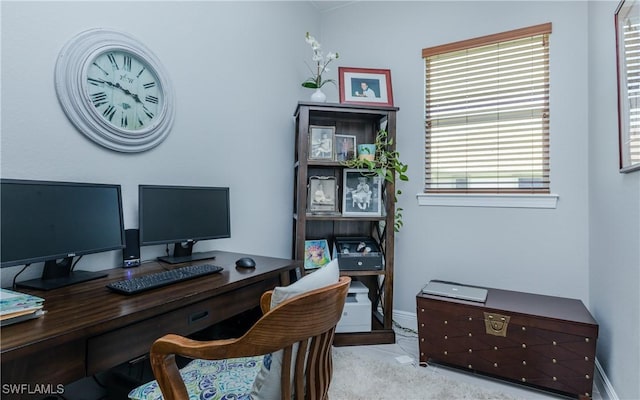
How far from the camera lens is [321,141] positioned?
99.1 inches

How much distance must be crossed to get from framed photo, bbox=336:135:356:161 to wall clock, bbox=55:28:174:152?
1.24 m

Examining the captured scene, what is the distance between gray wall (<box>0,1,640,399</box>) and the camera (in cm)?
140

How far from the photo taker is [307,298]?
2.85 ft

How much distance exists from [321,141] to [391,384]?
65.4 inches

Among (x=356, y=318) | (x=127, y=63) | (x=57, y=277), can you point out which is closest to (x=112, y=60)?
(x=127, y=63)

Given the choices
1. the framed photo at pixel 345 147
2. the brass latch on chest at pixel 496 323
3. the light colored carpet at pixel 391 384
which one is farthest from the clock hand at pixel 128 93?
the brass latch on chest at pixel 496 323

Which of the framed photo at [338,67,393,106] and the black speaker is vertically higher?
the framed photo at [338,67,393,106]

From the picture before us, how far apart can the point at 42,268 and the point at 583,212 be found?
301 centimetres

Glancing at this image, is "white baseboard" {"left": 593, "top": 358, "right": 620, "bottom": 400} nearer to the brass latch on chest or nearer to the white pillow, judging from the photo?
the brass latch on chest

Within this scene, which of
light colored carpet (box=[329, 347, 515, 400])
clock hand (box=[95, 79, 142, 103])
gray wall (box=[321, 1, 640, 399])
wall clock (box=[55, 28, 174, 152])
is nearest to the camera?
wall clock (box=[55, 28, 174, 152])

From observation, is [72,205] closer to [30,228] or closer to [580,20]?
[30,228]

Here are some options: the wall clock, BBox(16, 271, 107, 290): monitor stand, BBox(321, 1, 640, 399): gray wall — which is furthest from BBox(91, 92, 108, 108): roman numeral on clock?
BBox(321, 1, 640, 399): gray wall

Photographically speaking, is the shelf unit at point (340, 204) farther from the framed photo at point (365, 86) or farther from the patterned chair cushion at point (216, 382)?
the patterned chair cushion at point (216, 382)

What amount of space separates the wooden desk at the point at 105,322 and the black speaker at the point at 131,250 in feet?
0.18
